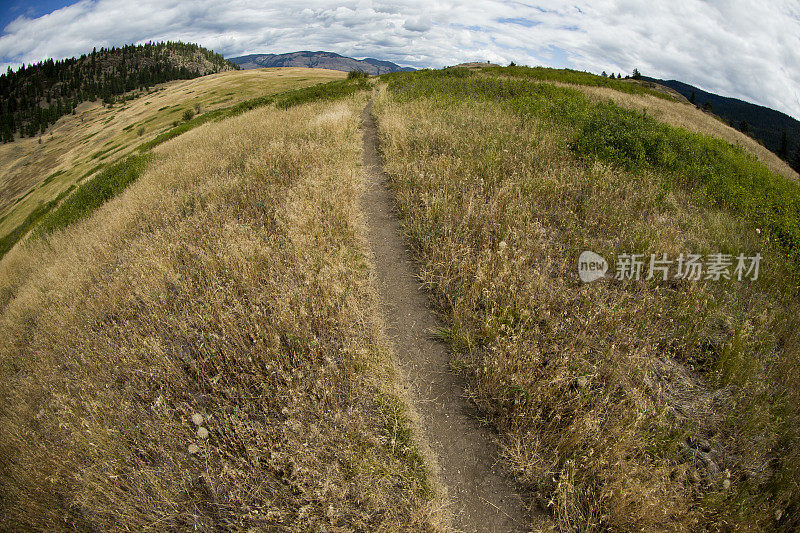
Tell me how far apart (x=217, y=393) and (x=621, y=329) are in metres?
5.00

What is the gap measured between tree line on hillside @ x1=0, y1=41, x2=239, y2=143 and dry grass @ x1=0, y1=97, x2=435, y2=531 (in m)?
163

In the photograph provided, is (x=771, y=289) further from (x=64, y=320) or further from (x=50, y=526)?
(x=64, y=320)

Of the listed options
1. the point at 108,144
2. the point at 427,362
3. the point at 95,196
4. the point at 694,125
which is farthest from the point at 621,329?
the point at 108,144

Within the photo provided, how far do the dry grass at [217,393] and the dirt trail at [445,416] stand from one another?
28 centimetres

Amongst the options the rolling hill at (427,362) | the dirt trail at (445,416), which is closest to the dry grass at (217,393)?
the rolling hill at (427,362)

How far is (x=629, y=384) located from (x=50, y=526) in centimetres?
→ 610

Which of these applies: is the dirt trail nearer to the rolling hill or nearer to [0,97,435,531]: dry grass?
the rolling hill

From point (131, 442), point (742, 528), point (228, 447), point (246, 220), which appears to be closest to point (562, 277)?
point (742, 528)

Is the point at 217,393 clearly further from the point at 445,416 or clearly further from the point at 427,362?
the point at 445,416

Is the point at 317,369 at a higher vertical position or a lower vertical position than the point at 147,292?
lower

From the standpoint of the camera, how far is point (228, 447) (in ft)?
10.4

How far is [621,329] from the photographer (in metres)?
4.00
